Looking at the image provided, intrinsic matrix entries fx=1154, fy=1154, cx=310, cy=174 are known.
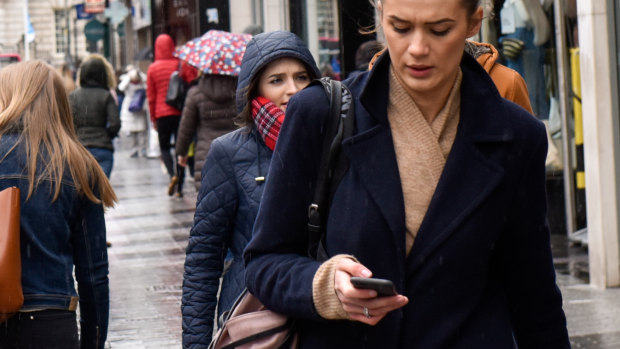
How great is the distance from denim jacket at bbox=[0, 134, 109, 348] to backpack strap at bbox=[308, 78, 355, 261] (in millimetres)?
1980

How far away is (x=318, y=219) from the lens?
2.37 metres

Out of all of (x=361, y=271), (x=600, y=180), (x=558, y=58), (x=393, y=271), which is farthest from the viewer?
(x=558, y=58)

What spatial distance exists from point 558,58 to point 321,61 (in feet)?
22.5

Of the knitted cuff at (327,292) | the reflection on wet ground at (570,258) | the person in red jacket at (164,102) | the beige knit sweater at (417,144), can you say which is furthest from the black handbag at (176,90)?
the knitted cuff at (327,292)

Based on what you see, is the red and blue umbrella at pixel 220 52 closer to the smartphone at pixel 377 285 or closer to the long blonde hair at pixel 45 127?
the long blonde hair at pixel 45 127

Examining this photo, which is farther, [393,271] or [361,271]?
[393,271]

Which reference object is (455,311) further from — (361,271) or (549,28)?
(549,28)

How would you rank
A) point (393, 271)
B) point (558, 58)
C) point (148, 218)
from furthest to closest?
1. point (148, 218)
2. point (558, 58)
3. point (393, 271)

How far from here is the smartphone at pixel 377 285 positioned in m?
2.04

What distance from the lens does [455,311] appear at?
7.80ft

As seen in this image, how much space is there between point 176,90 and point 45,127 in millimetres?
11363

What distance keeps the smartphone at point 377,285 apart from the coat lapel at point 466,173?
0.27 meters

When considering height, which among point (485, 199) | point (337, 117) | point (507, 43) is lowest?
point (485, 199)

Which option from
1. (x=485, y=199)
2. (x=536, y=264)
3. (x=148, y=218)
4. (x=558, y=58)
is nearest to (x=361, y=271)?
(x=485, y=199)
